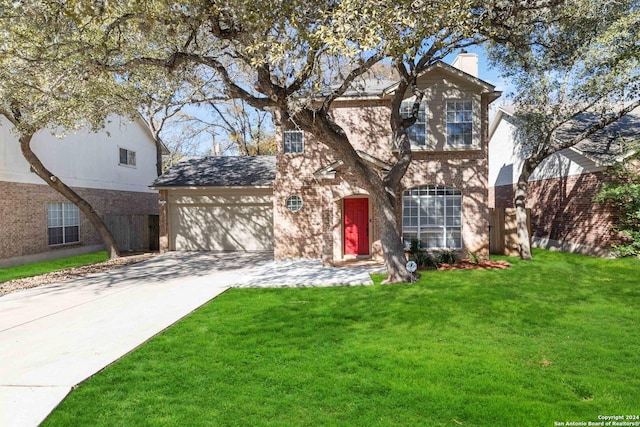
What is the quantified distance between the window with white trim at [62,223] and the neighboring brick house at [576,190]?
19.9 metres

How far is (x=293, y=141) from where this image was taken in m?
14.2

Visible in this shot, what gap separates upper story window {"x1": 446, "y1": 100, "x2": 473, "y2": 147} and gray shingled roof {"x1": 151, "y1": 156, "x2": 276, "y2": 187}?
7.81 metres

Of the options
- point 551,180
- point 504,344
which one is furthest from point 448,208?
point 504,344

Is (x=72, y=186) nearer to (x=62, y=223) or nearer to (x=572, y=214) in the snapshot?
(x=62, y=223)

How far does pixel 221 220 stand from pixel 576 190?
15157 millimetres

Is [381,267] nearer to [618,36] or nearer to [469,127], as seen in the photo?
[469,127]

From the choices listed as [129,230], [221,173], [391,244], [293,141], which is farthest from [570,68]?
[129,230]

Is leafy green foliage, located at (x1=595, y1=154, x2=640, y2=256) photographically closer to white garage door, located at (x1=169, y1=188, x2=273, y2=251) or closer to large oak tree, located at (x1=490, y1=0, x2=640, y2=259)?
large oak tree, located at (x1=490, y1=0, x2=640, y2=259)

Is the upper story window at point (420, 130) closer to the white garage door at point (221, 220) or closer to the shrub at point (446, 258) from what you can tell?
the shrub at point (446, 258)

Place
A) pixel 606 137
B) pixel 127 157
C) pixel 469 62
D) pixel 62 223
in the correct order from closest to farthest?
pixel 606 137
pixel 469 62
pixel 62 223
pixel 127 157

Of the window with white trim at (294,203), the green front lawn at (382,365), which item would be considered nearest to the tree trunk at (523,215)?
the green front lawn at (382,365)

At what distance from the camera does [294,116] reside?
30.1 ft

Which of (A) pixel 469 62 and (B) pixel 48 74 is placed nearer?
(B) pixel 48 74

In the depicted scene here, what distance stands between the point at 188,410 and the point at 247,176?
1398cm
